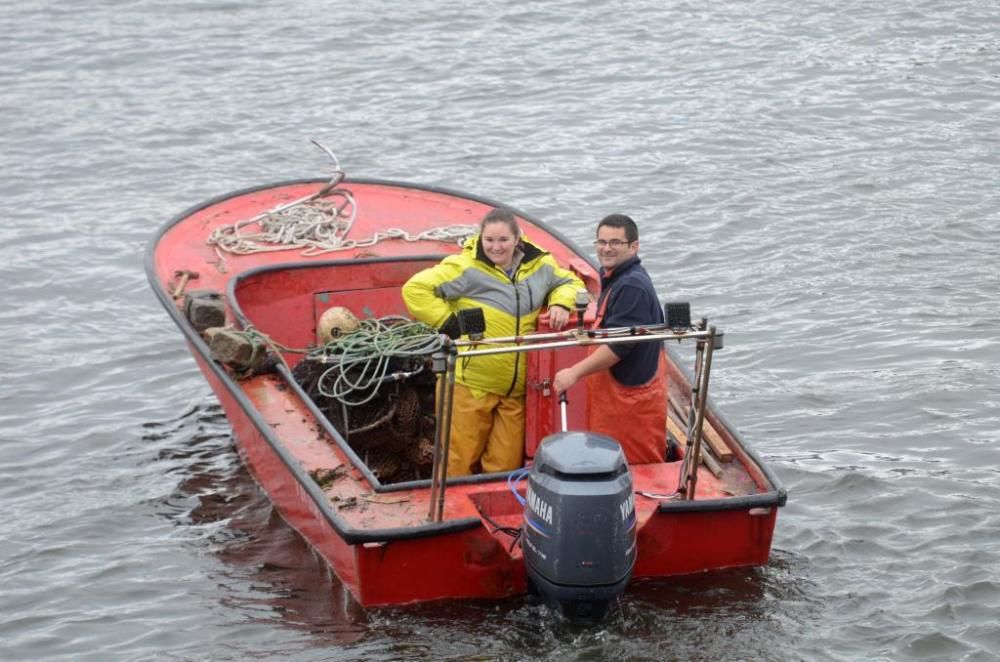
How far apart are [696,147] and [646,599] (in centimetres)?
908

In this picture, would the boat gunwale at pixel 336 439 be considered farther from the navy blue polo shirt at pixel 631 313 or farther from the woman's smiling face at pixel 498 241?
the woman's smiling face at pixel 498 241

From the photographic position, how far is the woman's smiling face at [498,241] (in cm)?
695

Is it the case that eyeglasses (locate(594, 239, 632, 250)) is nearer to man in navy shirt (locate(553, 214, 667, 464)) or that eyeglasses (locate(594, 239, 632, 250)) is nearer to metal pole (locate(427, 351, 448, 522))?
man in navy shirt (locate(553, 214, 667, 464))

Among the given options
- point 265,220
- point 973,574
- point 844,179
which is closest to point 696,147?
point 844,179

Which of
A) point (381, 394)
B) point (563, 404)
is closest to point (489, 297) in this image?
point (563, 404)

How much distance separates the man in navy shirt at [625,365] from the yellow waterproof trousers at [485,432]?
55 centimetres

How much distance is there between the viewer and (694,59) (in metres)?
17.9

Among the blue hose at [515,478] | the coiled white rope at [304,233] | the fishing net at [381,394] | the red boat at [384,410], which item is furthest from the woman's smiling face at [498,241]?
the coiled white rope at [304,233]

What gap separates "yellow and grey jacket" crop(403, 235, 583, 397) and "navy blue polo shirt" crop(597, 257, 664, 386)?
495 mm

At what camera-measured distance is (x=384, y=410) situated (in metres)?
7.91

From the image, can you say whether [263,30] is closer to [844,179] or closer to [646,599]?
[844,179]

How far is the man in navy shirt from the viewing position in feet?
21.2

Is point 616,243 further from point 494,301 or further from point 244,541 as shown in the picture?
point 244,541

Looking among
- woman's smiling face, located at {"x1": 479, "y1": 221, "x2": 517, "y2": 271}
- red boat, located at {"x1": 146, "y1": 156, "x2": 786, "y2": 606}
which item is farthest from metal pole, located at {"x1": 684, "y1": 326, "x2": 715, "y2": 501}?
woman's smiling face, located at {"x1": 479, "y1": 221, "x2": 517, "y2": 271}
